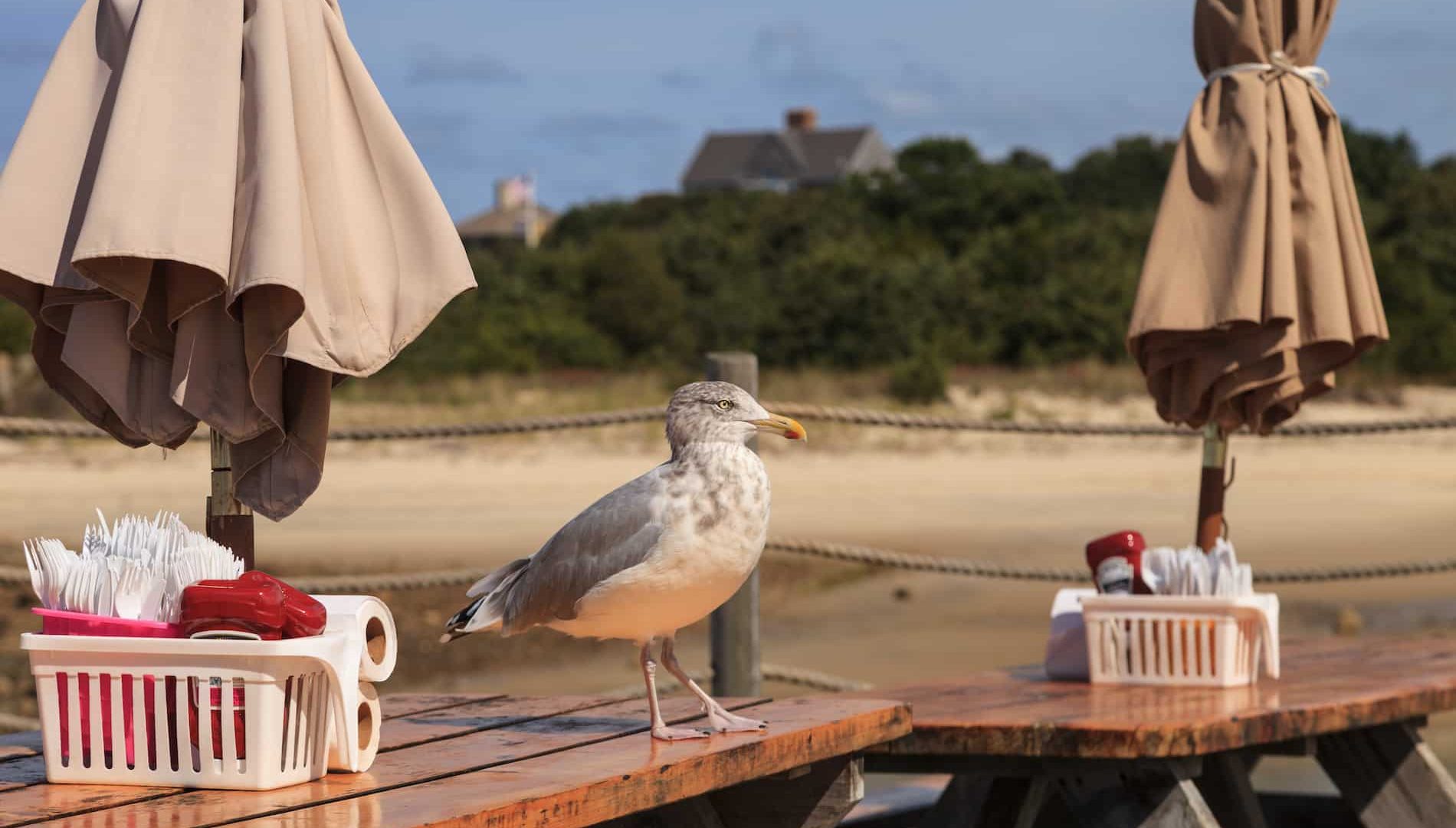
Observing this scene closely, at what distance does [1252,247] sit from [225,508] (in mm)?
2332

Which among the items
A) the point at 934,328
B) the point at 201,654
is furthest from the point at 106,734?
the point at 934,328

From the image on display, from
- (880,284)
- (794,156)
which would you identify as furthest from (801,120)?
(880,284)

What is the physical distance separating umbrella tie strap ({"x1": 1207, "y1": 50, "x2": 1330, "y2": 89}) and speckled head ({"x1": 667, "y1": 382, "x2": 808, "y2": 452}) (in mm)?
2028

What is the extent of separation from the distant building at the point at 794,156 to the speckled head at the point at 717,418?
73.4 metres

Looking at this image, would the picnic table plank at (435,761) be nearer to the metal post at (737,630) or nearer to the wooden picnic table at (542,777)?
the wooden picnic table at (542,777)

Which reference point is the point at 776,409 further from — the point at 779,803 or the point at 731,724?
the point at 731,724

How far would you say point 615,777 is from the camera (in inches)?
92.6

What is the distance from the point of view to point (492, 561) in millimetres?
14711

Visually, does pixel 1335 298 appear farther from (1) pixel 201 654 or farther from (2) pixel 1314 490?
(2) pixel 1314 490

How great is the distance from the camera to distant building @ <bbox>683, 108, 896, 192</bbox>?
253 feet

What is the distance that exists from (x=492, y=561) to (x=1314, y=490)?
28.2 feet

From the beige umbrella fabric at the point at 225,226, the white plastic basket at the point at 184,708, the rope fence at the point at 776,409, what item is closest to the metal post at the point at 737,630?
the rope fence at the point at 776,409

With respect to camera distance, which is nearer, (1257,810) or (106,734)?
(106,734)

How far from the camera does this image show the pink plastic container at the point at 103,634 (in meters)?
2.34
